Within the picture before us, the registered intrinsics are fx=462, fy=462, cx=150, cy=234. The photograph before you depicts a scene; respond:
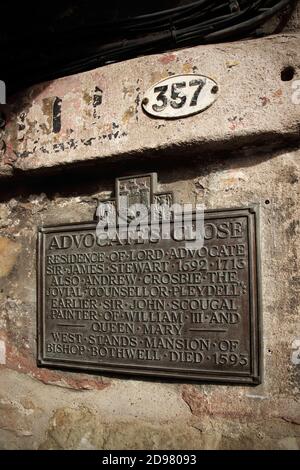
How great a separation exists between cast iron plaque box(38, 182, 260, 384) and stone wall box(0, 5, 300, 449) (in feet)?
0.23

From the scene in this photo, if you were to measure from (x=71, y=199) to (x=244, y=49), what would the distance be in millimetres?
1092

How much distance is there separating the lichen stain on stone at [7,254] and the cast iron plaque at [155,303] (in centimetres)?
20

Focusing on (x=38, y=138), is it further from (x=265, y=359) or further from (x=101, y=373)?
(x=265, y=359)

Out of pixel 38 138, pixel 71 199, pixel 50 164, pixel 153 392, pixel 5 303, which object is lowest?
pixel 153 392

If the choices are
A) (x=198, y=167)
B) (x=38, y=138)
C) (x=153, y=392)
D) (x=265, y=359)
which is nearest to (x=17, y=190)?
(x=38, y=138)

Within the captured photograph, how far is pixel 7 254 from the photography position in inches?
99.3

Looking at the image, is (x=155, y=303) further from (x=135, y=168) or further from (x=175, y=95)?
(x=175, y=95)

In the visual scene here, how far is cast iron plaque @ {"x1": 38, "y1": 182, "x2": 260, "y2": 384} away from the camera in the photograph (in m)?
1.94

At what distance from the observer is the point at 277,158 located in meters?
1.96

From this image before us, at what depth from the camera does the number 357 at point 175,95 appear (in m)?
2.00
